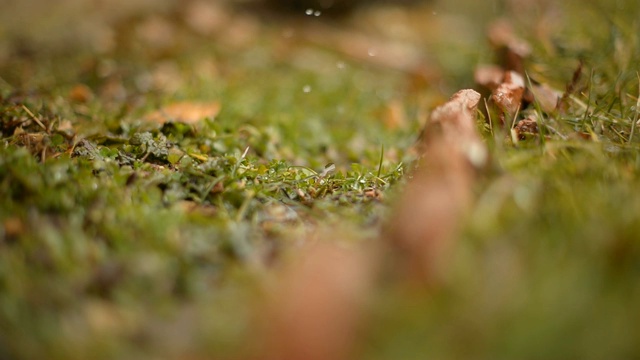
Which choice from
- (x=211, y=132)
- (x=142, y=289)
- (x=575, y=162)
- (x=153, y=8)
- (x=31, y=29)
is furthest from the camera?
(x=153, y=8)

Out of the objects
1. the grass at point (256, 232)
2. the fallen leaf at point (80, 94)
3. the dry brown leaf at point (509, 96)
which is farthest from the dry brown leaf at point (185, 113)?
the dry brown leaf at point (509, 96)

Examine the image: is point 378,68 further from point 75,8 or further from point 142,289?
point 142,289

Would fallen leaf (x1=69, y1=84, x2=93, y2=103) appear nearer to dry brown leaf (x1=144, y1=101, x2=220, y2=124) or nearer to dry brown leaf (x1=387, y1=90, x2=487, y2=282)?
dry brown leaf (x1=144, y1=101, x2=220, y2=124)

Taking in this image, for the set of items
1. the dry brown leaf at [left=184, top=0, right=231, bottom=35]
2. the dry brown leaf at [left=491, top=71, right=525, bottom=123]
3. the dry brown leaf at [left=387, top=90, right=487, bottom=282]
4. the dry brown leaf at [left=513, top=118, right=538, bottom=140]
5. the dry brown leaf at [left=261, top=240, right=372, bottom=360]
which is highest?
the dry brown leaf at [left=387, top=90, right=487, bottom=282]

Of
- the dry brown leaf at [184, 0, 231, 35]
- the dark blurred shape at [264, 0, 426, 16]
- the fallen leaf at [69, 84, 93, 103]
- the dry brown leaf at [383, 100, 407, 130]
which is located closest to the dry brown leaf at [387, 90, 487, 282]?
the dry brown leaf at [383, 100, 407, 130]

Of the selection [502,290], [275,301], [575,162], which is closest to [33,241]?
[275,301]

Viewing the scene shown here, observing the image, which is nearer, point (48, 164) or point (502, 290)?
point (502, 290)
